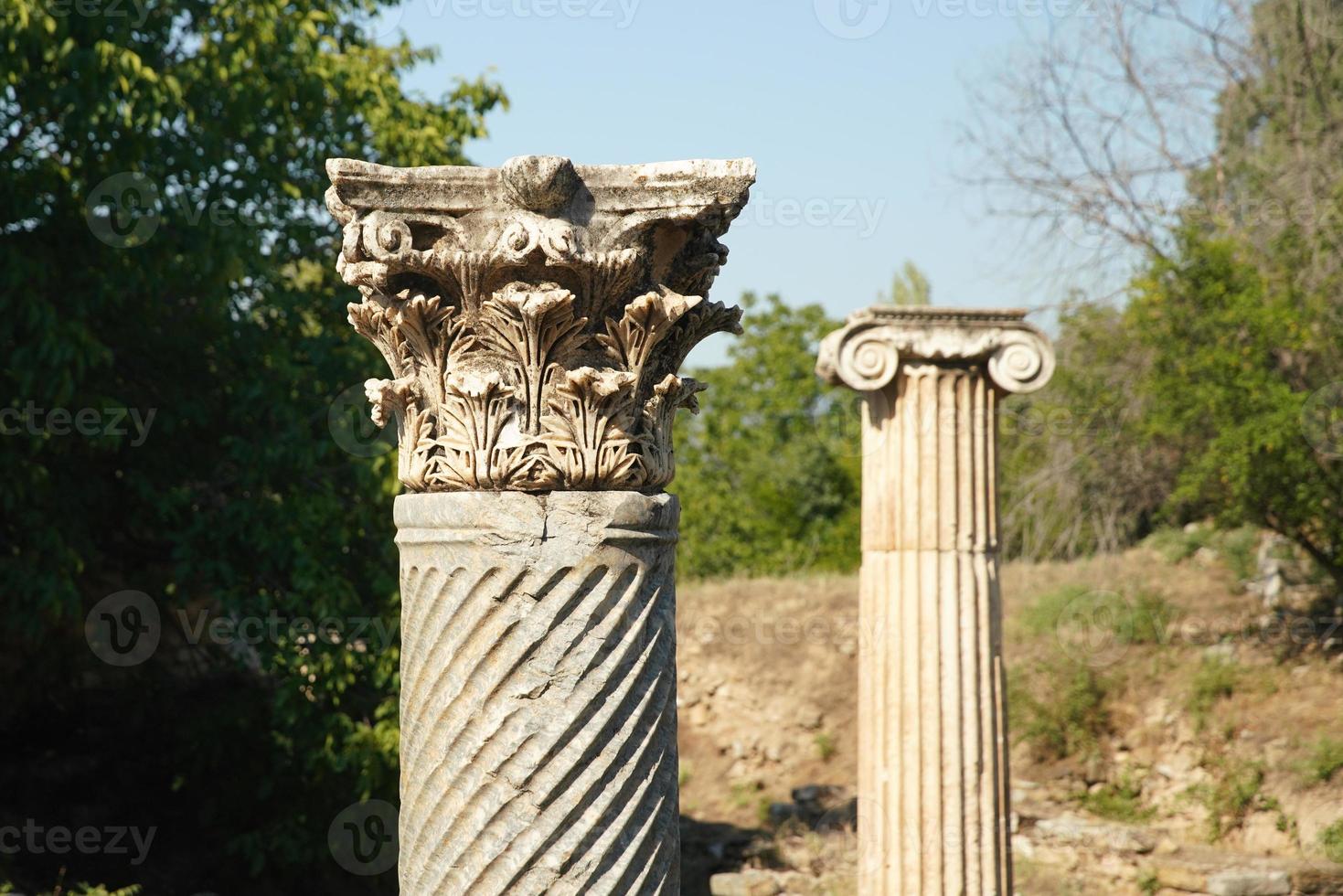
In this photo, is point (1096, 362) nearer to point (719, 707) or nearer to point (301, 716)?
point (719, 707)

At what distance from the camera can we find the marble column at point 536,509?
2.40 metres

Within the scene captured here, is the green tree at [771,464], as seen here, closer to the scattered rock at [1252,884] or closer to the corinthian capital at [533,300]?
the scattered rock at [1252,884]

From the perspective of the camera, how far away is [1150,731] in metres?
12.0

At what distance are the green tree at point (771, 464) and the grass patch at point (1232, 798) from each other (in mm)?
10043

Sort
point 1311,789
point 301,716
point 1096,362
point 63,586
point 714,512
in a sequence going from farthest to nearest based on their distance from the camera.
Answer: point 714,512
point 1096,362
point 1311,789
point 301,716
point 63,586

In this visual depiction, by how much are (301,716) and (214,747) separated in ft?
4.11

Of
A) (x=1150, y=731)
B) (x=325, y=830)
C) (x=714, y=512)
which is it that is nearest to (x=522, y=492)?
(x=325, y=830)

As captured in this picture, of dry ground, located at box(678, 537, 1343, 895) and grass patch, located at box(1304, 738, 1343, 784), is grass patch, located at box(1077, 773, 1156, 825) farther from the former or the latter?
grass patch, located at box(1304, 738, 1343, 784)

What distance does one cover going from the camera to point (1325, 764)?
1050 centimetres

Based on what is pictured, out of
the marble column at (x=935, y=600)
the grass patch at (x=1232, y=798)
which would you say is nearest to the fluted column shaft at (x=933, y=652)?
the marble column at (x=935, y=600)

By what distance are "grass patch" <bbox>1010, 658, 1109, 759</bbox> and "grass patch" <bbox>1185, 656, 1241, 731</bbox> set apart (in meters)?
0.80

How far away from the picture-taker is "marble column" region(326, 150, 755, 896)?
7.86 ft

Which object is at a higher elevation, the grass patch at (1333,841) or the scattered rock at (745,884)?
the grass patch at (1333,841)

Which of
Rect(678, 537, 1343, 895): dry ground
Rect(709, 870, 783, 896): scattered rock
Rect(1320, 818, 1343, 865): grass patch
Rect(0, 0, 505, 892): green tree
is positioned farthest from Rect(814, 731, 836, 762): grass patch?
Rect(0, 0, 505, 892): green tree
